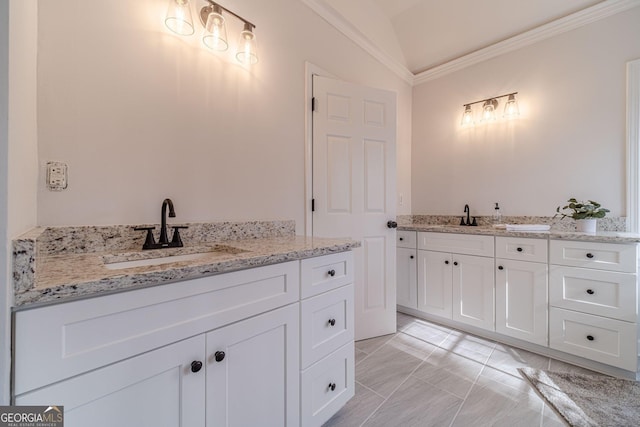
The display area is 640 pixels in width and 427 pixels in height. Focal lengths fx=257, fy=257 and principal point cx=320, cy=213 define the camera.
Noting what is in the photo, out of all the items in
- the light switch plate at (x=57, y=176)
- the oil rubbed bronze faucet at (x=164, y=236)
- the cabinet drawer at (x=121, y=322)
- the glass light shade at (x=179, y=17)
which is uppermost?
the glass light shade at (x=179, y=17)

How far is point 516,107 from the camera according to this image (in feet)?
8.15

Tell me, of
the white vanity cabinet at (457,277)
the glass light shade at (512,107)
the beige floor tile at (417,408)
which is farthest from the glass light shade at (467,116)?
the beige floor tile at (417,408)

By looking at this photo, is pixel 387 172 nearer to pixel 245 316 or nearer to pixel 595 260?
pixel 595 260

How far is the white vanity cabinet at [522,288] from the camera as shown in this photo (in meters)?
1.91

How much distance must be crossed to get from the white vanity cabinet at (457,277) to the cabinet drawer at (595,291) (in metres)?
0.41

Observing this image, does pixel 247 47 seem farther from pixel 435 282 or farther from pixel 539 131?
pixel 539 131

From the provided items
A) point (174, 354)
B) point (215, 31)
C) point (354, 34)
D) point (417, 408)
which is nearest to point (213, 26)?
point (215, 31)

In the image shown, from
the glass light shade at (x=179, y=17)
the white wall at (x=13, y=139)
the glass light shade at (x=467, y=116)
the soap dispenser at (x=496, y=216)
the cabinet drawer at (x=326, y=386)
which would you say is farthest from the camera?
the glass light shade at (x=467, y=116)

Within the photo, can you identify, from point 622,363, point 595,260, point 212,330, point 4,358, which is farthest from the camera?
point 595,260

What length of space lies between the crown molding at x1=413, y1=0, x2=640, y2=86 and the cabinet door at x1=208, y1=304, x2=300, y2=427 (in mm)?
3145

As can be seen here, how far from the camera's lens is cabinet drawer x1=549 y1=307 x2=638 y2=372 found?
160 centimetres

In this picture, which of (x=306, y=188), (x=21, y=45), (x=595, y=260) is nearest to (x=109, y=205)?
(x=21, y=45)

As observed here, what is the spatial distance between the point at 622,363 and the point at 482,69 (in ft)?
8.86

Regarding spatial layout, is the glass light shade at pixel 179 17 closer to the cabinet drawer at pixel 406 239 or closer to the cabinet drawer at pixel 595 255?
the cabinet drawer at pixel 406 239
